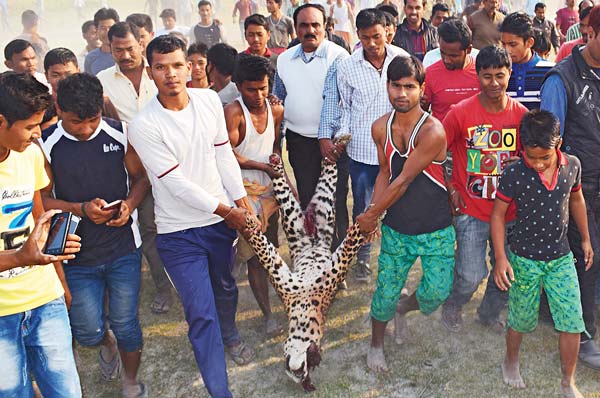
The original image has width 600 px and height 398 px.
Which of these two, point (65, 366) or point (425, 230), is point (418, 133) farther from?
point (65, 366)

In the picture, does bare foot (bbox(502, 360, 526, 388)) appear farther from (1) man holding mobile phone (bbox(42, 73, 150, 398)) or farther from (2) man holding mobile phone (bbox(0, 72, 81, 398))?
(2) man holding mobile phone (bbox(0, 72, 81, 398))

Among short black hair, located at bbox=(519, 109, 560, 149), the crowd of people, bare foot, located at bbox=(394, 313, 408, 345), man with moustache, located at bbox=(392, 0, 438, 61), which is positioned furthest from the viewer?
man with moustache, located at bbox=(392, 0, 438, 61)

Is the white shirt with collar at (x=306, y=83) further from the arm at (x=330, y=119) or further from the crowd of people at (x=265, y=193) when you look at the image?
the crowd of people at (x=265, y=193)

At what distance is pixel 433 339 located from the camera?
457 cm

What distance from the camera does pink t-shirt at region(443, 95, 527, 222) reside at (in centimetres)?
399

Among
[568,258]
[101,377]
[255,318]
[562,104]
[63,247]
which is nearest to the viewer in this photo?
[63,247]

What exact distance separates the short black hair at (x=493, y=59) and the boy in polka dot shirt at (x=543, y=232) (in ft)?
1.82

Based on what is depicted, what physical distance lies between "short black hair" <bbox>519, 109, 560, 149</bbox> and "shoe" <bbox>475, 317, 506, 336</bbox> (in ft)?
6.00

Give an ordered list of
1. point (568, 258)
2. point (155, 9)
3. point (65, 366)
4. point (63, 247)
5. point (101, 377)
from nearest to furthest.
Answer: point (63, 247) → point (65, 366) → point (568, 258) → point (101, 377) → point (155, 9)

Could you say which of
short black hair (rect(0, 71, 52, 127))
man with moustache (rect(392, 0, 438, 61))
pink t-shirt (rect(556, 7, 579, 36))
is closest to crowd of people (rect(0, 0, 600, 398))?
short black hair (rect(0, 71, 52, 127))

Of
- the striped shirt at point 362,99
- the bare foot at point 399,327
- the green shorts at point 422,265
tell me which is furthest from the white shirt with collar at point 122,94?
the bare foot at point 399,327

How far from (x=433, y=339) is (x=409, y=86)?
2.12 m

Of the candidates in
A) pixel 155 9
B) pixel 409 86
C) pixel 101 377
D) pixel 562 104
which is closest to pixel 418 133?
pixel 409 86

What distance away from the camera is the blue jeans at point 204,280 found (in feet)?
12.1
